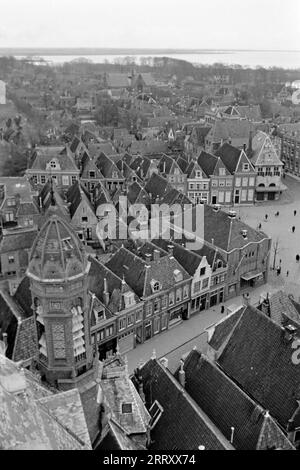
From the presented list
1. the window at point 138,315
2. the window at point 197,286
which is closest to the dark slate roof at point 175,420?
the window at point 138,315

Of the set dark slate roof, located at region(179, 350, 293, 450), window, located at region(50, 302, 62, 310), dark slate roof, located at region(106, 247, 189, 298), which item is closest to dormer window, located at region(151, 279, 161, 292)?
dark slate roof, located at region(106, 247, 189, 298)

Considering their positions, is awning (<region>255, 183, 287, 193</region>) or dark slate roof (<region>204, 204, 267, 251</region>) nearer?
dark slate roof (<region>204, 204, 267, 251</region>)

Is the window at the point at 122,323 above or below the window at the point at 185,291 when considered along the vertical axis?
below

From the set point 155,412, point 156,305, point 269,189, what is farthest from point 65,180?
point 155,412

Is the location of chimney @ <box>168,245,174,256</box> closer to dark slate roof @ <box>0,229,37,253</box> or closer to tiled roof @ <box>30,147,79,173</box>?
dark slate roof @ <box>0,229,37,253</box>

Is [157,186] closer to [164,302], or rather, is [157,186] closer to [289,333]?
[164,302]

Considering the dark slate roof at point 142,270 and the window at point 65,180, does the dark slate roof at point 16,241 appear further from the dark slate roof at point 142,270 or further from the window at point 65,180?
the window at point 65,180
